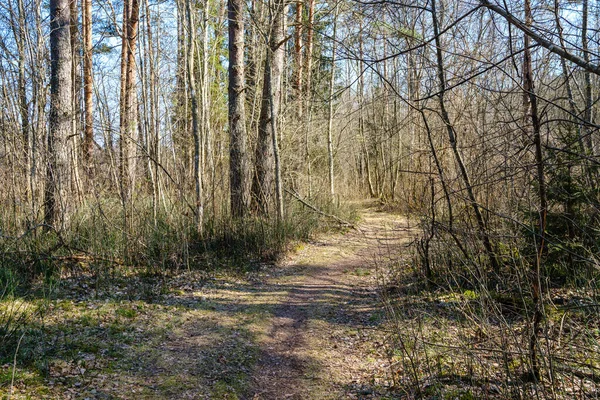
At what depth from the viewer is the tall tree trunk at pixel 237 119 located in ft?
29.7

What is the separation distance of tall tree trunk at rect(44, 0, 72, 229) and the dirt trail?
3.41 m

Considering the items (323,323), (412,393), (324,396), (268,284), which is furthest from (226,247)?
(412,393)

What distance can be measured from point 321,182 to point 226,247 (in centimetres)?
590

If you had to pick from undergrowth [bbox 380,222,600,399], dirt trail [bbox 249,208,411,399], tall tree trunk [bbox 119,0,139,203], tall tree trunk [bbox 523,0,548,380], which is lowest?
dirt trail [bbox 249,208,411,399]

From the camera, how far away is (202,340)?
472cm

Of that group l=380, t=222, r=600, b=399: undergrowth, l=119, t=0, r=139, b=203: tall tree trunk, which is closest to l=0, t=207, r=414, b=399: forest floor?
l=380, t=222, r=600, b=399: undergrowth

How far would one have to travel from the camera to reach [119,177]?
277 inches

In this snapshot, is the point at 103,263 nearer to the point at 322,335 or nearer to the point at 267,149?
the point at 322,335

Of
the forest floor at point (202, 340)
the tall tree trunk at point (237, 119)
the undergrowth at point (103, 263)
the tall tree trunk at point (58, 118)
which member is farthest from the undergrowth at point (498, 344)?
the tall tree trunk at point (58, 118)

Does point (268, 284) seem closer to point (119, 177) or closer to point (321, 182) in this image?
point (119, 177)

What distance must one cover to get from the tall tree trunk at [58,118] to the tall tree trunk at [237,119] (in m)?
3.15

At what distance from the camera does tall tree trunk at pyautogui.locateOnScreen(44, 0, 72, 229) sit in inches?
246

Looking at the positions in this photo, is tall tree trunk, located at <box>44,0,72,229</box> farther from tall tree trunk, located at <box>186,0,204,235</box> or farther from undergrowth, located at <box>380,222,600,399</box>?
undergrowth, located at <box>380,222,600,399</box>

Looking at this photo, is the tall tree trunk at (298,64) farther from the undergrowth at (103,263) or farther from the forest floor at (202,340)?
the forest floor at (202,340)
